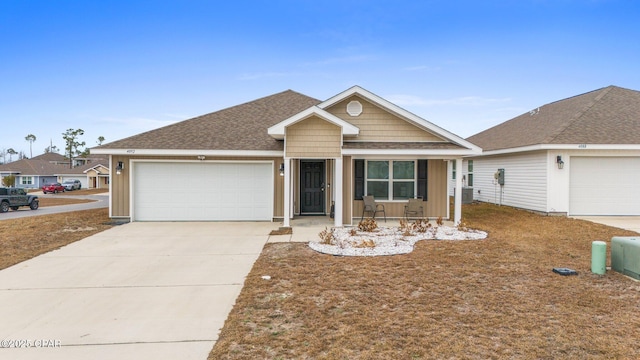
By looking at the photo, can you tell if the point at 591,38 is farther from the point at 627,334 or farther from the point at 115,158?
the point at 115,158

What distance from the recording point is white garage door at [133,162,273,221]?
11500mm

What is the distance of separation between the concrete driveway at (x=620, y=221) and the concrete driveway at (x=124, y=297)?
1078 centimetres

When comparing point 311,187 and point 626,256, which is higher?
point 311,187

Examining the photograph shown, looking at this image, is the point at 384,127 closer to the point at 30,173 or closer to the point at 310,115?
the point at 310,115

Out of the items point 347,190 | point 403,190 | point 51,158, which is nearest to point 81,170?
point 51,158

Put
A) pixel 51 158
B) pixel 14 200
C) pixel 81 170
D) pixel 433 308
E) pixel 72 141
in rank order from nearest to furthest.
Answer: pixel 433 308, pixel 14 200, pixel 81 170, pixel 51 158, pixel 72 141

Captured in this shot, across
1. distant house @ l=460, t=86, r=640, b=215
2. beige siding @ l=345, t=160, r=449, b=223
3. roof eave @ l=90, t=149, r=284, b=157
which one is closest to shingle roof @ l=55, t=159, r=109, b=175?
roof eave @ l=90, t=149, r=284, b=157

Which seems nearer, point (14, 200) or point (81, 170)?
point (14, 200)

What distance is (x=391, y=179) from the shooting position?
37.7 ft

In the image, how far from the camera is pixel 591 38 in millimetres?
Answer: 16297

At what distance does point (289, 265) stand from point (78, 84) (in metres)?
20.5

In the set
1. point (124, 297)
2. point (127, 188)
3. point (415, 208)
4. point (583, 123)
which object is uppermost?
point (583, 123)

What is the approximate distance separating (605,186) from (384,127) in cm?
859

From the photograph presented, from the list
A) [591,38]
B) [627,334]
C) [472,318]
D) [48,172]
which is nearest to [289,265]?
[472,318]
